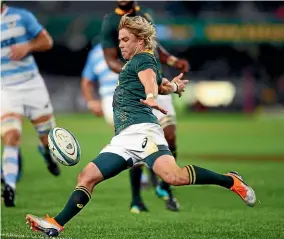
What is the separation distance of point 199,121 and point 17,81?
71.3 ft

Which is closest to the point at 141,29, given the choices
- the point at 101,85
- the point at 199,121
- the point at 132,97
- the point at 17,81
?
the point at 132,97

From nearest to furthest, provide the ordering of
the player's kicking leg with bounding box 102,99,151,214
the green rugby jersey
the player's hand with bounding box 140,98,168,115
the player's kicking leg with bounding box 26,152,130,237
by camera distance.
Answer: the player's hand with bounding box 140,98,168,115, the player's kicking leg with bounding box 26,152,130,237, the green rugby jersey, the player's kicking leg with bounding box 102,99,151,214

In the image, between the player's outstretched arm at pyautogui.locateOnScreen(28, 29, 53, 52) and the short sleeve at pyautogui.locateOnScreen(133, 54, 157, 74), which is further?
the player's outstretched arm at pyautogui.locateOnScreen(28, 29, 53, 52)

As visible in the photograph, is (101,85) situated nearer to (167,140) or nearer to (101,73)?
(101,73)

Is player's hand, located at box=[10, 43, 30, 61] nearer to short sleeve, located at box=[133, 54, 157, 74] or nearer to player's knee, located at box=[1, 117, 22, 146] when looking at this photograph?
player's knee, located at box=[1, 117, 22, 146]

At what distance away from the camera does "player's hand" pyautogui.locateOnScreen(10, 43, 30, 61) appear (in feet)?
38.1

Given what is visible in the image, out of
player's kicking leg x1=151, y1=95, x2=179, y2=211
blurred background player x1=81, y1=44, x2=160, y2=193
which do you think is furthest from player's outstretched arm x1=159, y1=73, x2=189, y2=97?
blurred background player x1=81, y1=44, x2=160, y2=193

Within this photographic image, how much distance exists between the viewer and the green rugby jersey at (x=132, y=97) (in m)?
8.42

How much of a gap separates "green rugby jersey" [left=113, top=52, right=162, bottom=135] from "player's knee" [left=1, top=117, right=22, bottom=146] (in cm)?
319

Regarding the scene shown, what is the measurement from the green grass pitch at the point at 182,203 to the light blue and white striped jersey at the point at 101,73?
1513 millimetres

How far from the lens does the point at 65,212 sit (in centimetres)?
823

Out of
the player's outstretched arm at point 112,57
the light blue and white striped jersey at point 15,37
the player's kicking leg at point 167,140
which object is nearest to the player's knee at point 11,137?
the light blue and white striped jersey at point 15,37

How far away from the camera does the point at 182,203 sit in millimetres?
11906

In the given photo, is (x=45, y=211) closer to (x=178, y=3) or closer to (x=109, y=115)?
(x=109, y=115)
